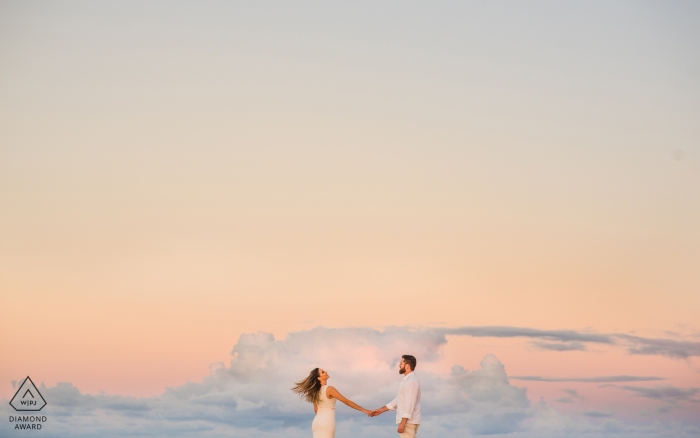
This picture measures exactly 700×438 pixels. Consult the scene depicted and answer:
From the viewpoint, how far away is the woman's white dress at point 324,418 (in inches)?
938

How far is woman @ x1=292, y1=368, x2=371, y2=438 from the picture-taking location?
23.9m

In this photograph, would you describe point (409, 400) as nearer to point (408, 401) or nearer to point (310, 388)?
point (408, 401)

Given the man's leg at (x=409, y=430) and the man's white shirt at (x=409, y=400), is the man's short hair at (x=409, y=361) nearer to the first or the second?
the man's white shirt at (x=409, y=400)

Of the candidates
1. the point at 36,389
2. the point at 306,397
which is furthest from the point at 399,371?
the point at 36,389

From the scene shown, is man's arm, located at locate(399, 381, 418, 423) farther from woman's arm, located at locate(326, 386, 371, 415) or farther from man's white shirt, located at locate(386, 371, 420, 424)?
woman's arm, located at locate(326, 386, 371, 415)

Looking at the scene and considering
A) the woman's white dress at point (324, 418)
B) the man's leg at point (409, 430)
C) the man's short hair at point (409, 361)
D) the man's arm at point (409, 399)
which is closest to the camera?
the man's arm at point (409, 399)

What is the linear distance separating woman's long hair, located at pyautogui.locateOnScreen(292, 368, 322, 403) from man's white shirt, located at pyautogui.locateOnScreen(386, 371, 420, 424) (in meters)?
2.89

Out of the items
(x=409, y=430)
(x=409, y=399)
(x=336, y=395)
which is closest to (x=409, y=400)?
(x=409, y=399)

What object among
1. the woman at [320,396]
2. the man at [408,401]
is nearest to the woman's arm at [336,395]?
the woman at [320,396]

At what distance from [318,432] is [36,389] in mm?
26048

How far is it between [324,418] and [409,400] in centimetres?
328

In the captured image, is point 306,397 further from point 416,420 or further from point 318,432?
point 416,420

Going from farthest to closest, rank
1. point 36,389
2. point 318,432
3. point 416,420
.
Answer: point 36,389
point 318,432
point 416,420

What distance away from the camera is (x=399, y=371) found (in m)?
22.6
